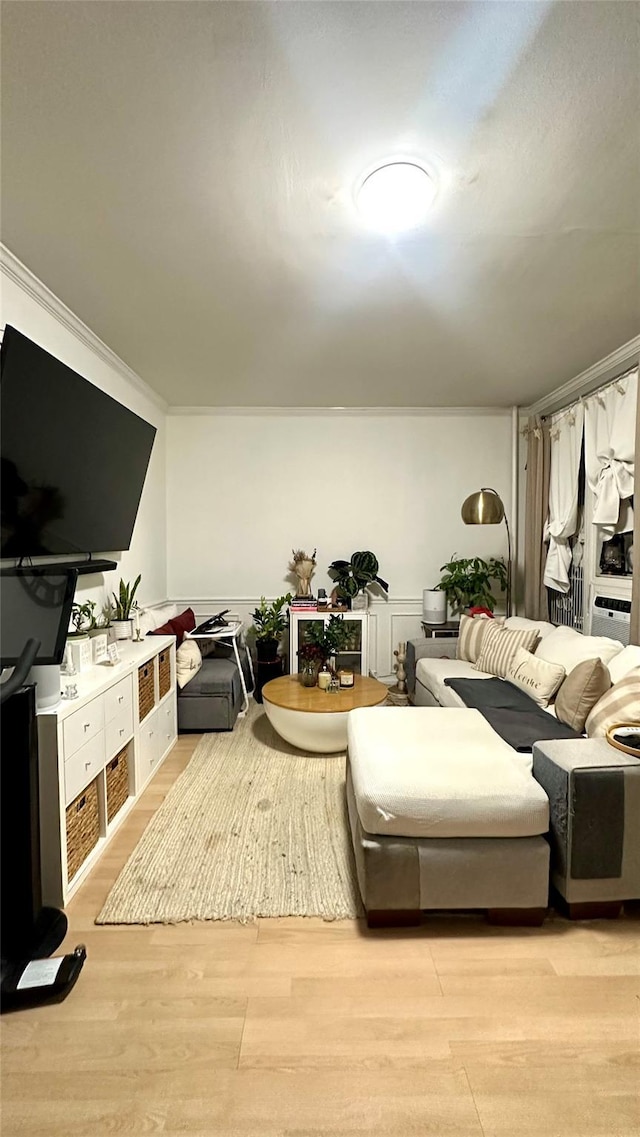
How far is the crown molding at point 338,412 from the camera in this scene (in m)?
4.54

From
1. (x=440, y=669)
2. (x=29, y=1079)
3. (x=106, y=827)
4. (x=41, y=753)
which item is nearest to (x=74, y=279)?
(x=41, y=753)

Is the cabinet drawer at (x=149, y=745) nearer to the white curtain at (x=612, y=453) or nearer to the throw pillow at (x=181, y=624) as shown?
the throw pillow at (x=181, y=624)

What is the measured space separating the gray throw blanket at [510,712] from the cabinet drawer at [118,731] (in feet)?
5.86

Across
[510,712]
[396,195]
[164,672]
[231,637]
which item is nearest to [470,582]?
[510,712]

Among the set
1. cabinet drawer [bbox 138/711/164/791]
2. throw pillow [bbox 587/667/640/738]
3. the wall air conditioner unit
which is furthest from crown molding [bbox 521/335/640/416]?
cabinet drawer [bbox 138/711/164/791]

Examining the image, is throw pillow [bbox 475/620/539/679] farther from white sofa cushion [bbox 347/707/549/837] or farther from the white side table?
the white side table

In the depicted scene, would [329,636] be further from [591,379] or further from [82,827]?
[591,379]

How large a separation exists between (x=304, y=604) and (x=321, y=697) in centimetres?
129

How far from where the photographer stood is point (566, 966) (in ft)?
5.24

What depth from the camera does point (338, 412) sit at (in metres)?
4.57

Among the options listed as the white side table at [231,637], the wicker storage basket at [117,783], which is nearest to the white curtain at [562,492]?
the white side table at [231,637]

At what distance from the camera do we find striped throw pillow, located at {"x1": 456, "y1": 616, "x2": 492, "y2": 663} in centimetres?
367

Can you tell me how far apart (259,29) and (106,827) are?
2.78m

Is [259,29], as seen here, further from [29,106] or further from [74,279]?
[74,279]
